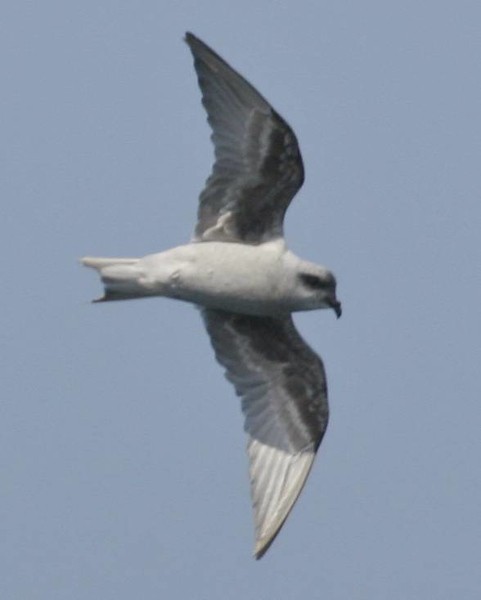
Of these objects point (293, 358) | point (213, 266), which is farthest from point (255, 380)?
point (213, 266)

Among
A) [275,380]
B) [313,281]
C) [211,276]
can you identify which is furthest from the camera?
[275,380]

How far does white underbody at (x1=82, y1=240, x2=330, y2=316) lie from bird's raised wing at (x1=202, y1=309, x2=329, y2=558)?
0.96 metres

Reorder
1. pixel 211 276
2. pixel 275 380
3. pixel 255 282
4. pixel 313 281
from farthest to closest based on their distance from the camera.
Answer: pixel 275 380, pixel 313 281, pixel 255 282, pixel 211 276

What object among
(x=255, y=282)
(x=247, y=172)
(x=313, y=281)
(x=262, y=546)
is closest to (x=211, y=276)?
(x=255, y=282)

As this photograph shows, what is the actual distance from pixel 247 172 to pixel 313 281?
1.14 m

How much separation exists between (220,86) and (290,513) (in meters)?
→ 3.83

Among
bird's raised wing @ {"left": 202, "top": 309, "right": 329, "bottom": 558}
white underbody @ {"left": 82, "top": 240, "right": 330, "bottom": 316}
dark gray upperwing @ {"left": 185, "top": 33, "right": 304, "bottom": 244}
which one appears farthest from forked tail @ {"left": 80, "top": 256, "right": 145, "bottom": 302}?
bird's raised wing @ {"left": 202, "top": 309, "right": 329, "bottom": 558}

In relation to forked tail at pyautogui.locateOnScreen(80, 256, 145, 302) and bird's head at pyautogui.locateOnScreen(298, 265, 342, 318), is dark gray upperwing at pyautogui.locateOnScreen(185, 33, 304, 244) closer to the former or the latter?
bird's head at pyautogui.locateOnScreen(298, 265, 342, 318)

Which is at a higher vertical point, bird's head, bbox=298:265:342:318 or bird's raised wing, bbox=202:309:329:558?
bird's head, bbox=298:265:342:318

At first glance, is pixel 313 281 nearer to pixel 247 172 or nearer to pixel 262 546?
pixel 247 172

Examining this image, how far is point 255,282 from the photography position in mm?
19453

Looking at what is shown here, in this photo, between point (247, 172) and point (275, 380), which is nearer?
point (247, 172)

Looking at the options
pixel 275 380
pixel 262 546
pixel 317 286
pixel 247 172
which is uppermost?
pixel 247 172

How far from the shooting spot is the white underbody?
1938 centimetres
